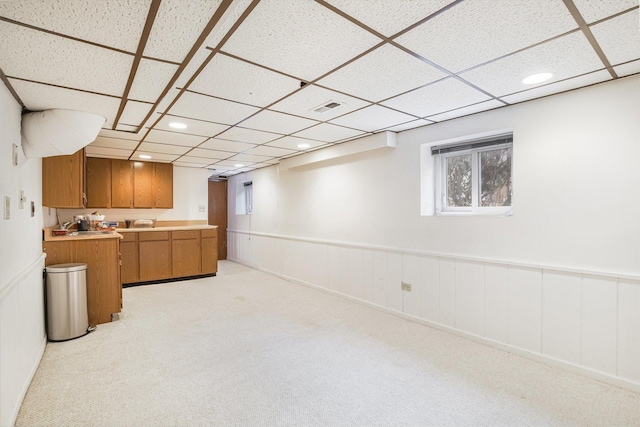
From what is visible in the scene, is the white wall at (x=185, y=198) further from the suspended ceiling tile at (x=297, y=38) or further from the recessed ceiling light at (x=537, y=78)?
the recessed ceiling light at (x=537, y=78)

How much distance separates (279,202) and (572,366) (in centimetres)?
492

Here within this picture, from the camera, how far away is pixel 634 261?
226 cm

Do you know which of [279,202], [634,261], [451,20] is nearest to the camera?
[451,20]

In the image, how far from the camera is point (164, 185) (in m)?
6.23

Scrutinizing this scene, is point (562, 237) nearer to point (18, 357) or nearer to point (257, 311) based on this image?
point (257, 311)

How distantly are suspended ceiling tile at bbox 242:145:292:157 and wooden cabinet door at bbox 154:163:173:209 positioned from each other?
87.5 inches

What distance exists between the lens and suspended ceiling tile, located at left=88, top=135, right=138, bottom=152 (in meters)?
4.16

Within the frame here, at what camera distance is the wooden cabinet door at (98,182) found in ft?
18.1

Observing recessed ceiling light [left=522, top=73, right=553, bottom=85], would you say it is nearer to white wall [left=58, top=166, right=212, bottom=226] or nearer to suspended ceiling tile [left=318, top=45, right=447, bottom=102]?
suspended ceiling tile [left=318, top=45, right=447, bottom=102]

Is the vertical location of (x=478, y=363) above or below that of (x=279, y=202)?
below

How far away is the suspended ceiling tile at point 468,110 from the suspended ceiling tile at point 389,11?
1.59m

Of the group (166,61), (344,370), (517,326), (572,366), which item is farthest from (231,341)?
(572,366)

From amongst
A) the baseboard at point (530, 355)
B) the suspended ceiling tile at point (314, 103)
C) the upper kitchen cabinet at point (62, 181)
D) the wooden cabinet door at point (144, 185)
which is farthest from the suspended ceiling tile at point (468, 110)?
the wooden cabinet door at point (144, 185)

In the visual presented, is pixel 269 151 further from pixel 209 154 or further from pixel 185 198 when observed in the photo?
pixel 185 198
